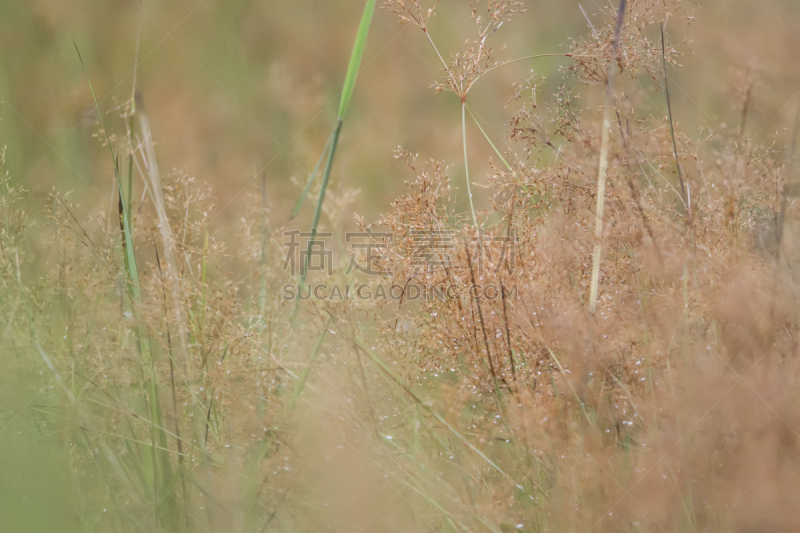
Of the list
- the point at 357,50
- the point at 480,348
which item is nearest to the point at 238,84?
the point at 357,50

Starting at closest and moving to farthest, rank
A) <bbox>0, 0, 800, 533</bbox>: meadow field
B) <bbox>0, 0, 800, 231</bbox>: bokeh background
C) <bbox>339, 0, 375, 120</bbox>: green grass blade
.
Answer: <bbox>0, 0, 800, 533</bbox>: meadow field → <bbox>339, 0, 375, 120</bbox>: green grass blade → <bbox>0, 0, 800, 231</bbox>: bokeh background

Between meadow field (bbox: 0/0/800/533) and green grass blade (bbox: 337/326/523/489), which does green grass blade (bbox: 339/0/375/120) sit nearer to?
meadow field (bbox: 0/0/800/533)

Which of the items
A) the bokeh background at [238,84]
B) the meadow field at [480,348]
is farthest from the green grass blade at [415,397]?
the bokeh background at [238,84]

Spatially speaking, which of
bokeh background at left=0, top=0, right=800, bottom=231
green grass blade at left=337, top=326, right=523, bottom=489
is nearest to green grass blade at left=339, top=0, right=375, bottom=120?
green grass blade at left=337, top=326, right=523, bottom=489

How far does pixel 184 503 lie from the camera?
60cm

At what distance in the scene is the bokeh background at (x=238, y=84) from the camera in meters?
1.34

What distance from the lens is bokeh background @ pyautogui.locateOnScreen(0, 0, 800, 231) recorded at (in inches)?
52.8

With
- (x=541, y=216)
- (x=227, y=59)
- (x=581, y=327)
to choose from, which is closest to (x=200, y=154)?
(x=227, y=59)

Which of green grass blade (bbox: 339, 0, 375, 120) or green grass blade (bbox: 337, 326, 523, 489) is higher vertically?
green grass blade (bbox: 339, 0, 375, 120)

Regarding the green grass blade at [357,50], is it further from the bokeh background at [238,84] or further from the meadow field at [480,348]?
the bokeh background at [238,84]

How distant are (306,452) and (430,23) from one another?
134cm

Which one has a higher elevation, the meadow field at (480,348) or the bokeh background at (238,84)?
the bokeh background at (238,84)

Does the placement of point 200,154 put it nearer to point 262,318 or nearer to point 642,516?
point 262,318

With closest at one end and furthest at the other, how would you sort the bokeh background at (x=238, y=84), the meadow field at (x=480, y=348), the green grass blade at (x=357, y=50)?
the meadow field at (x=480, y=348), the green grass blade at (x=357, y=50), the bokeh background at (x=238, y=84)
